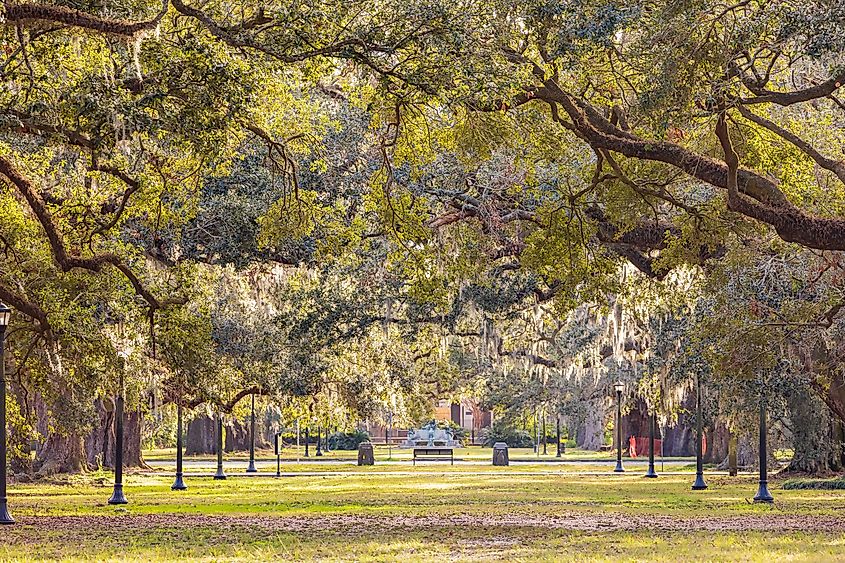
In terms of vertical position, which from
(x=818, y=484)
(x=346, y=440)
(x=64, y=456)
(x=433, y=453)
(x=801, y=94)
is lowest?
(x=346, y=440)

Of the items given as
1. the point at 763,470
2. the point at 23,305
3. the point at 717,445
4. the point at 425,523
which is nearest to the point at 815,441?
the point at 763,470

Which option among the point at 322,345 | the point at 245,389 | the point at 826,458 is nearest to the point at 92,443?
the point at 245,389

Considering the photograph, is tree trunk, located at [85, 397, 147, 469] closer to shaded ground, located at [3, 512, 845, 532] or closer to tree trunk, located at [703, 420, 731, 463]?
shaded ground, located at [3, 512, 845, 532]

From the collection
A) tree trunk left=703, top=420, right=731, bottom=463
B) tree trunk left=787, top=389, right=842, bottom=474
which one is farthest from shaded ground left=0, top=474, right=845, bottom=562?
tree trunk left=703, top=420, right=731, bottom=463

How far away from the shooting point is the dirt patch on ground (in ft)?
55.6

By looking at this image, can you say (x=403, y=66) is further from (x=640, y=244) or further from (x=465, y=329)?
(x=465, y=329)

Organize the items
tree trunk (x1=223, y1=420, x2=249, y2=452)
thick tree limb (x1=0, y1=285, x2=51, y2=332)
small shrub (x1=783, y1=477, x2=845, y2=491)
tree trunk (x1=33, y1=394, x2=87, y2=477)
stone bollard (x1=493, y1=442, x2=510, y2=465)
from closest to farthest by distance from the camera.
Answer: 1. thick tree limb (x1=0, y1=285, x2=51, y2=332)
2. small shrub (x1=783, y1=477, x2=845, y2=491)
3. tree trunk (x1=33, y1=394, x2=87, y2=477)
4. stone bollard (x1=493, y1=442, x2=510, y2=465)
5. tree trunk (x1=223, y1=420, x2=249, y2=452)

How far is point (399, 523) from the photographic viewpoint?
18062 mm

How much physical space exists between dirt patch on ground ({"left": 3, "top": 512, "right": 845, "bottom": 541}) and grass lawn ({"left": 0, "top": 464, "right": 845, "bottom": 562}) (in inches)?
1.0

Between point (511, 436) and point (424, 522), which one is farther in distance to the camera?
point (511, 436)

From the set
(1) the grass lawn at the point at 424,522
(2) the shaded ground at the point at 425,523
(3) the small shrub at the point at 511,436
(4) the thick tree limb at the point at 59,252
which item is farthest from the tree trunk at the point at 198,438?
(4) the thick tree limb at the point at 59,252

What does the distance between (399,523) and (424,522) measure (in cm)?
37

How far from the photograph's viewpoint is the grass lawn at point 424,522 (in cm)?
1377

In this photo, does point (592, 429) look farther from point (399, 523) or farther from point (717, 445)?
point (399, 523)
